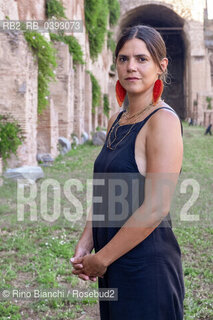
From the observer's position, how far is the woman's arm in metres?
1.44

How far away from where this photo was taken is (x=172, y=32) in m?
34.0

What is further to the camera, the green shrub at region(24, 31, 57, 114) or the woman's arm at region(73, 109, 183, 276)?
the green shrub at region(24, 31, 57, 114)

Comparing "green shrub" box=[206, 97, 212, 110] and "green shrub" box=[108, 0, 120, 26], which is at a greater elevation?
"green shrub" box=[108, 0, 120, 26]

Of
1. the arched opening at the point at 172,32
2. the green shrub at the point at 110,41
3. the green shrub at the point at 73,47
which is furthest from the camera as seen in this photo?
the arched opening at the point at 172,32

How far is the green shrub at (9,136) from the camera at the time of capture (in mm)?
8695

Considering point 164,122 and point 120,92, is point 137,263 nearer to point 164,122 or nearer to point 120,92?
point 164,122

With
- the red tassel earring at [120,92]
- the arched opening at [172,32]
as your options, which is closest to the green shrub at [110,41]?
the arched opening at [172,32]

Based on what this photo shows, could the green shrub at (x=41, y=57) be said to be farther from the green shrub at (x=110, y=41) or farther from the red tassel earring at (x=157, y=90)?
the green shrub at (x=110, y=41)

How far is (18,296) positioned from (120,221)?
2.20 meters

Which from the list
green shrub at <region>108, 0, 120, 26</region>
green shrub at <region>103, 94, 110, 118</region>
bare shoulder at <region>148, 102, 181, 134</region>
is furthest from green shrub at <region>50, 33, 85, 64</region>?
bare shoulder at <region>148, 102, 181, 134</region>

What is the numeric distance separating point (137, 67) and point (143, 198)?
53 centimetres

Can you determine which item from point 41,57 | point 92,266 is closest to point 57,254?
point 92,266

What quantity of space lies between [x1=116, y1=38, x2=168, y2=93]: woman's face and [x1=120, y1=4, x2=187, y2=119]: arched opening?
2555cm

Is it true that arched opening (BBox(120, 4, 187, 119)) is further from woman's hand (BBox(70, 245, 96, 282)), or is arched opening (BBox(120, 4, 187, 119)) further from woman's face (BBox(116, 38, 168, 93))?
woman's hand (BBox(70, 245, 96, 282))
